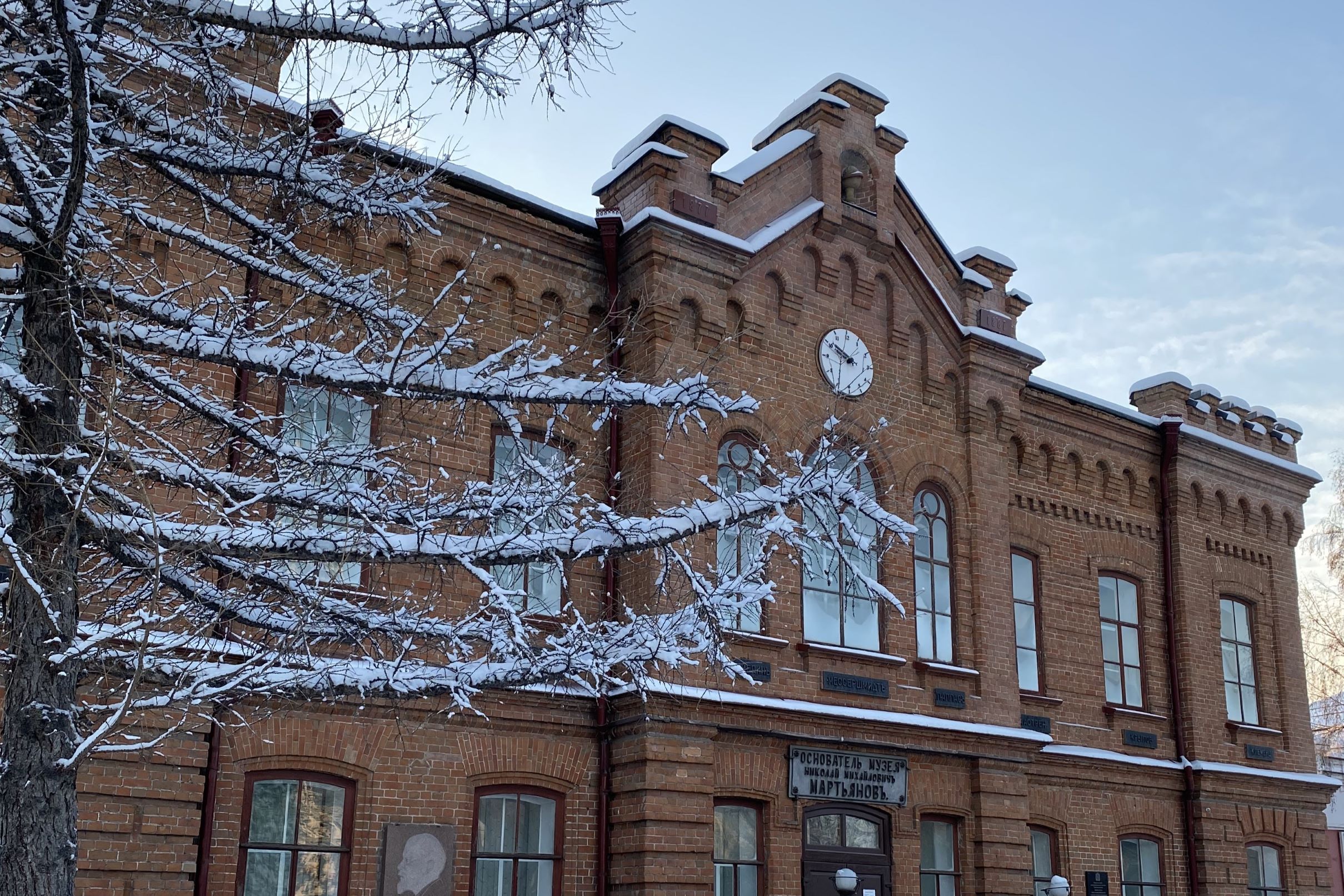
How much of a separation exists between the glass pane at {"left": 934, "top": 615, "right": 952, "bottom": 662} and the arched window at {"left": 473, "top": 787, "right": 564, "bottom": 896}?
15.1ft

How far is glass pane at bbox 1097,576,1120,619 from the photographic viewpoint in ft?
54.9

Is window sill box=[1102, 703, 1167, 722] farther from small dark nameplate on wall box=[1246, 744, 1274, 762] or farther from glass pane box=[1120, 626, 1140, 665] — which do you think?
small dark nameplate on wall box=[1246, 744, 1274, 762]

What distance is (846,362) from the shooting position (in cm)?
1423

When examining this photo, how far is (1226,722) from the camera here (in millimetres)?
17156

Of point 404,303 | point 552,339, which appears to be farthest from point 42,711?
point 552,339

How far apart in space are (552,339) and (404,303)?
1460 millimetres

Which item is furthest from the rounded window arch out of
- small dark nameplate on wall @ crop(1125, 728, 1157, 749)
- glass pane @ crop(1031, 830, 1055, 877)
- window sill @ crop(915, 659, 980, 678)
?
small dark nameplate on wall @ crop(1125, 728, 1157, 749)

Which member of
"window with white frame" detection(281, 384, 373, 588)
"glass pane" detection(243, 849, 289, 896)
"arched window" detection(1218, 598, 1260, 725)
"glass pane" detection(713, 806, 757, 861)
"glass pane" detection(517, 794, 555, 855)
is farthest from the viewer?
"arched window" detection(1218, 598, 1260, 725)

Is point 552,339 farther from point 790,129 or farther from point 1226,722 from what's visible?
point 1226,722

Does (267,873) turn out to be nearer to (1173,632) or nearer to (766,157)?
(766,157)

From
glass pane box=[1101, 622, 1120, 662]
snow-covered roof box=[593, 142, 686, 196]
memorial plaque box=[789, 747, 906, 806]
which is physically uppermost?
snow-covered roof box=[593, 142, 686, 196]

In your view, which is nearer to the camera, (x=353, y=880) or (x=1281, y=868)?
(x=353, y=880)

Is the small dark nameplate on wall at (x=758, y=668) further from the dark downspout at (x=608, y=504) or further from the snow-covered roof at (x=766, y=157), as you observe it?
the snow-covered roof at (x=766, y=157)

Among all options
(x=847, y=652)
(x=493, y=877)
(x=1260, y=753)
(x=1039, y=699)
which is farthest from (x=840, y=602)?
(x=1260, y=753)
